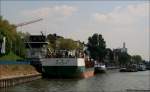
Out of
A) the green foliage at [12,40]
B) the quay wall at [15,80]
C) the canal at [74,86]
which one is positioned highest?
the green foliage at [12,40]

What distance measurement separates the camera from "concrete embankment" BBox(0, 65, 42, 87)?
227ft

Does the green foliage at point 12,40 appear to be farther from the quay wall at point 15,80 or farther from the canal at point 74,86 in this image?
the canal at point 74,86

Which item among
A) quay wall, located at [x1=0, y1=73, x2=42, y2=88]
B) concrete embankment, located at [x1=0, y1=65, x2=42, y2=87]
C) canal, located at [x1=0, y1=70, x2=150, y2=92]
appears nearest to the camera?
canal, located at [x1=0, y1=70, x2=150, y2=92]

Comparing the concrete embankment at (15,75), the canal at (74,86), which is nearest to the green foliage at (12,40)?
the concrete embankment at (15,75)

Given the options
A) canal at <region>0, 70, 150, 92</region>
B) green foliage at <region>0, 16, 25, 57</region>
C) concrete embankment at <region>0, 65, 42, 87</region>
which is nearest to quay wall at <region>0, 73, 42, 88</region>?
concrete embankment at <region>0, 65, 42, 87</region>

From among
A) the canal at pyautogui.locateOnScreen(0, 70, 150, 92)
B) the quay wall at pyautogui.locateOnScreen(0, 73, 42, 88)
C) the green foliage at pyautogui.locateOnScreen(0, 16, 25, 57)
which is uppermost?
the green foliage at pyautogui.locateOnScreen(0, 16, 25, 57)

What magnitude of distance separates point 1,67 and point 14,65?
36.4 ft

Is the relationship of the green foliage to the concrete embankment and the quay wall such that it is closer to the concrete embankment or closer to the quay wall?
the concrete embankment

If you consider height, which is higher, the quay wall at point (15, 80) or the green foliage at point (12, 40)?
the green foliage at point (12, 40)

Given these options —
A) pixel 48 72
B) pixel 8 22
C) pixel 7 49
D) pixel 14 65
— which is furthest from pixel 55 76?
pixel 8 22

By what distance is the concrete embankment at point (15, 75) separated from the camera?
227ft

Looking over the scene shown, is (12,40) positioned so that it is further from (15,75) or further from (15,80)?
(15,80)

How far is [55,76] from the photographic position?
10169cm

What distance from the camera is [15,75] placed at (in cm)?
8019
